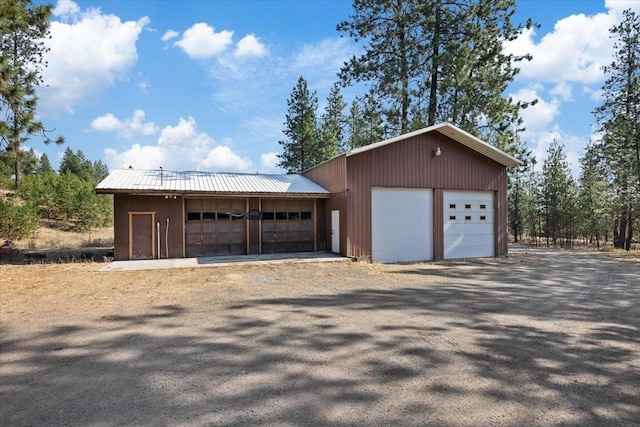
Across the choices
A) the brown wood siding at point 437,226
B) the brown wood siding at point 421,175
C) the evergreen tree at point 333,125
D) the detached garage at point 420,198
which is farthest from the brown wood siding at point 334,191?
the evergreen tree at point 333,125

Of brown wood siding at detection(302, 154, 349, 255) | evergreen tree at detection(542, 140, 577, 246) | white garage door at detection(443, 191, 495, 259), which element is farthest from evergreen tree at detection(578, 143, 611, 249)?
brown wood siding at detection(302, 154, 349, 255)

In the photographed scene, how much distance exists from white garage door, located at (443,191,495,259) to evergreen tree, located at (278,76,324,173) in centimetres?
1468

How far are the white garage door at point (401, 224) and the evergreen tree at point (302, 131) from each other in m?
14.7

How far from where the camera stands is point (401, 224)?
13031mm

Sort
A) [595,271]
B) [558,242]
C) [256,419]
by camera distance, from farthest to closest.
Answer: [558,242], [595,271], [256,419]

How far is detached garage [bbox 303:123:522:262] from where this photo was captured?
40.9ft

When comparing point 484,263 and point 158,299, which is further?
point 484,263

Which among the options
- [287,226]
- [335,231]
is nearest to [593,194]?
[335,231]

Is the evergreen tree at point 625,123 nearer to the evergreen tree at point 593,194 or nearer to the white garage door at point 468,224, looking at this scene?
the evergreen tree at point 593,194

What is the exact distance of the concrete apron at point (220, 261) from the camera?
10.8 m

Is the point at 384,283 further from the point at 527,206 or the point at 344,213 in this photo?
the point at 527,206

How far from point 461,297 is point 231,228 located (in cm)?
873

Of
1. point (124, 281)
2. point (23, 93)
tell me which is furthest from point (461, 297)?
point (23, 93)

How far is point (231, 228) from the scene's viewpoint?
13.4 metres
